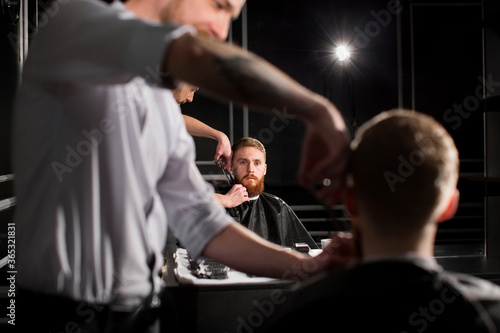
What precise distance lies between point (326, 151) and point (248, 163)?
3105mm

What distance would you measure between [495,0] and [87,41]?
390 centimetres

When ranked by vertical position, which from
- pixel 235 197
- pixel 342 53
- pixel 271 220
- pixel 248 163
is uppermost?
pixel 342 53

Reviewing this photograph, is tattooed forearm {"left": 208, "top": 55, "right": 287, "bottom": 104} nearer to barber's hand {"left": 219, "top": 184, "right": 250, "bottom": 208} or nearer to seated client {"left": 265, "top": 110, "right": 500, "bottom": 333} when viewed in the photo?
seated client {"left": 265, "top": 110, "right": 500, "bottom": 333}

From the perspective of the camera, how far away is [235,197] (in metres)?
3.71

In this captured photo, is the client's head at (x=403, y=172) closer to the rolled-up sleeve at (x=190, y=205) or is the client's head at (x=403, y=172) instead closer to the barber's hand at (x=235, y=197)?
the rolled-up sleeve at (x=190, y=205)

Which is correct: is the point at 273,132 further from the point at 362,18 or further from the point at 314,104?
the point at 314,104

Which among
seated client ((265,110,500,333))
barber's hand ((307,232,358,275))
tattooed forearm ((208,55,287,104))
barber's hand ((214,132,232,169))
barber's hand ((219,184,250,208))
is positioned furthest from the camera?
barber's hand ((219,184,250,208))

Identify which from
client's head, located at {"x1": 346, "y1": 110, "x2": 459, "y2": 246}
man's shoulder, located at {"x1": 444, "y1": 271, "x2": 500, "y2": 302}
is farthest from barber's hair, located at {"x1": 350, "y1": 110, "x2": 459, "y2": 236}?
man's shoulder, located at {"x1": 444, "y1": 271, "x2": 500, "y2": 302}

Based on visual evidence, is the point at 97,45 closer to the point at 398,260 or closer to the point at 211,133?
the point at 398,260

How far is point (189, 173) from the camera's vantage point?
1.22m

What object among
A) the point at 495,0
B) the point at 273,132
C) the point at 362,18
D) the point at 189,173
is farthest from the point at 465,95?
the point at 189,173

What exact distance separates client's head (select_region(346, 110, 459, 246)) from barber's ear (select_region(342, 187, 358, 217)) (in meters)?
0.03

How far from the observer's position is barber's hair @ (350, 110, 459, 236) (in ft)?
2.94

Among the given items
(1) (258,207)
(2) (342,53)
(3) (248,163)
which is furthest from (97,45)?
(2) (342,53)
